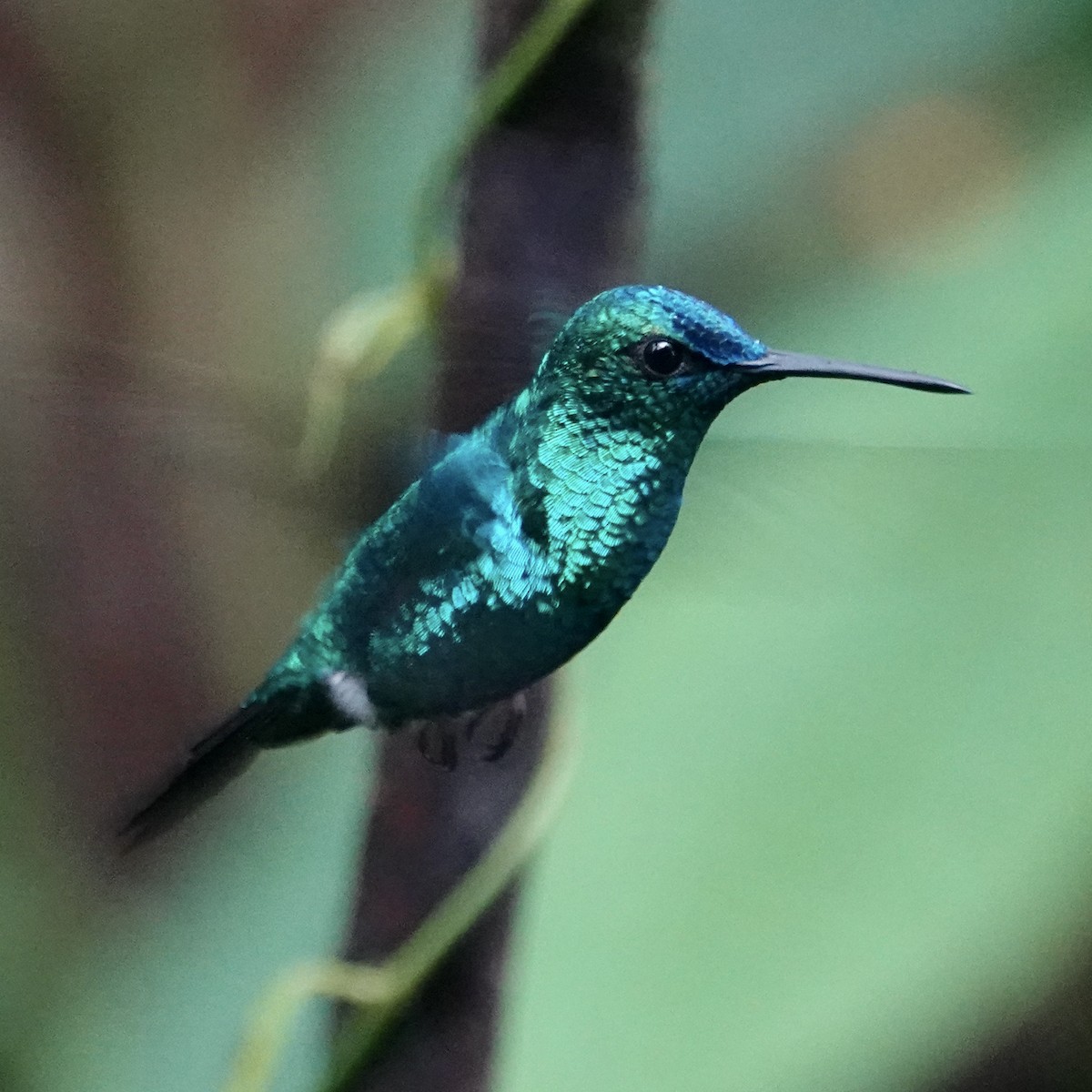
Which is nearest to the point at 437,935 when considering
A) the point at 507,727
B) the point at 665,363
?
the point at 507,727

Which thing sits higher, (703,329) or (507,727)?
(703,329)

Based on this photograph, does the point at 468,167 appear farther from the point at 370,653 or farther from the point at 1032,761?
the point at 1032,761

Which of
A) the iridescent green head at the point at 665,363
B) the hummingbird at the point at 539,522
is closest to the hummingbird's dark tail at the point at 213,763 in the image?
the hummingbird at the point at 539,522

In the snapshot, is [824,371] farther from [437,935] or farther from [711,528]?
[437,935]

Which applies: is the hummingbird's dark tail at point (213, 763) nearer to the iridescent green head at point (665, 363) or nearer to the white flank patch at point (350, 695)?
the white flank patch at point (350, 695)

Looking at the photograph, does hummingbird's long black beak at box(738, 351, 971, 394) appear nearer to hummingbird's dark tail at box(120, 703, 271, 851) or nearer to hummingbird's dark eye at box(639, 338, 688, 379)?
hummingbird's dark eye at box(639, 338, 688, 379)

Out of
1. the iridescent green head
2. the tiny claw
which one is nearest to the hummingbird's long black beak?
the iridescent green head

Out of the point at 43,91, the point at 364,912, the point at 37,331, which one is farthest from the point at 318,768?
the point at 43,91

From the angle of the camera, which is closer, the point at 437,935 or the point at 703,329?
the point at 703,329
